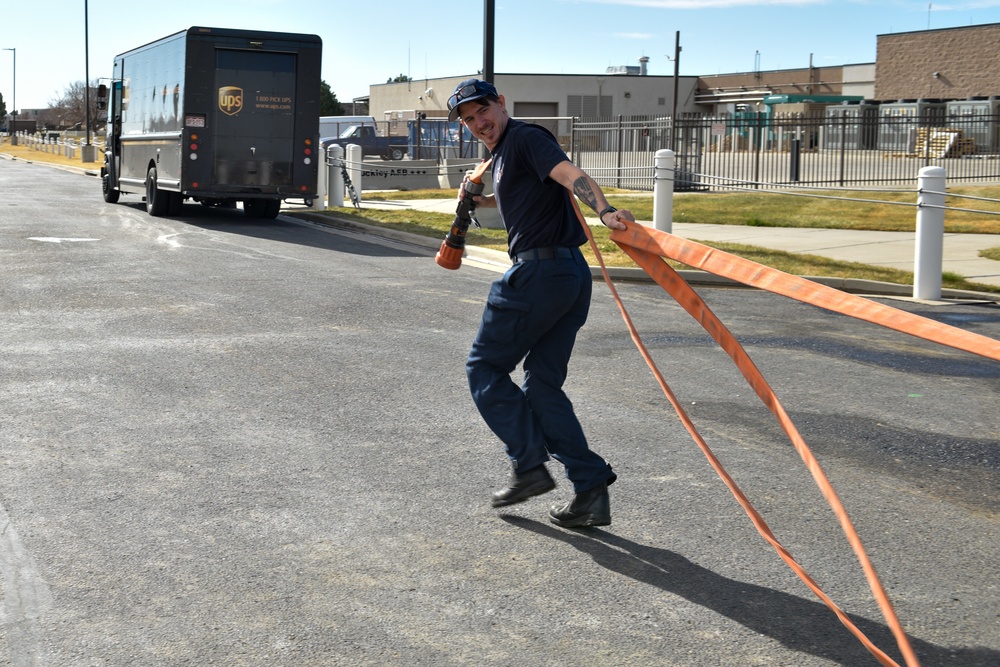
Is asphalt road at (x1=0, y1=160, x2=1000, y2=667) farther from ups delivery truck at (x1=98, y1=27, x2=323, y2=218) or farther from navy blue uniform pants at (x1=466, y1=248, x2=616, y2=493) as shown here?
ups delivery truck at (x1=98, y1=27, x2=323, y2=218)

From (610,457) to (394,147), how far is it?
3870 cm

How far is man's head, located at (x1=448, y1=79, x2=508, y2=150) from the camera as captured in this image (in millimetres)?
4961

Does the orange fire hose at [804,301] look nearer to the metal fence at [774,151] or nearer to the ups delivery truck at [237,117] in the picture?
the ups delivery truck at [237,117]

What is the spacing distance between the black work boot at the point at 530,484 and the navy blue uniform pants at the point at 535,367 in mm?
36

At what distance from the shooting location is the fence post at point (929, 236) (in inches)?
490

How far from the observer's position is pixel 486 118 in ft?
16.4

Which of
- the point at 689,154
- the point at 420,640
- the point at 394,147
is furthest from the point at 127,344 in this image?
the point at 394,147

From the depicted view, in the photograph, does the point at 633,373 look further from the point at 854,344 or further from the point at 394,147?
the point at 394,147

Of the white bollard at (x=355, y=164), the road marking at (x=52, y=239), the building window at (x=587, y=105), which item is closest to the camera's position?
the road marking at (x=52, y=239)

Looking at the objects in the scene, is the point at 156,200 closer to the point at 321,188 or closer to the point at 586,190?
the point at 321,188

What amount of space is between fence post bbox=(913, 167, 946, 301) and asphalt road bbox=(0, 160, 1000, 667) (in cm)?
186

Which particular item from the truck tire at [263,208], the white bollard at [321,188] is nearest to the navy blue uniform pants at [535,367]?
the truck tire at [263,208]

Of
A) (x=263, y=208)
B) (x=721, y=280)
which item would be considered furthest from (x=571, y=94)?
(x=721, y=280)

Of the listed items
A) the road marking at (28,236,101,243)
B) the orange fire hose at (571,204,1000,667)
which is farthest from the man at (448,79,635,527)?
the road marking at (28,236,101,243)
